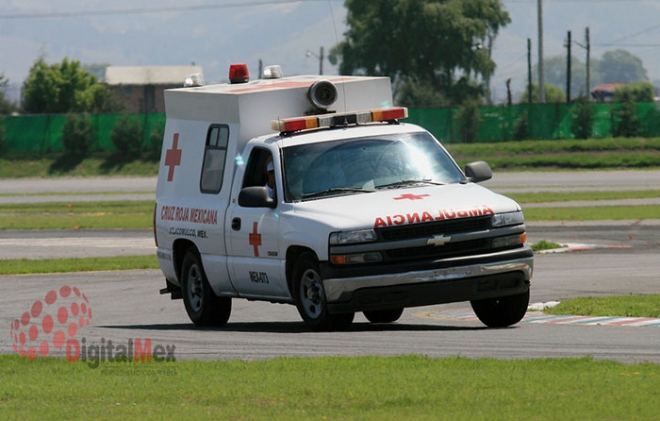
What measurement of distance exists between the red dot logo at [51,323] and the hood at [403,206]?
2823 mm

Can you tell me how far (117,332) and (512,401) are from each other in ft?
21.9

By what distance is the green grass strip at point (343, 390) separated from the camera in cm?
781

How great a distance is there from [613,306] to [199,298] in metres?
4.85

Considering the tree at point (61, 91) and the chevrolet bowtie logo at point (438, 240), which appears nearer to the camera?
the chevrolet bowtie logo at point (438, 240)

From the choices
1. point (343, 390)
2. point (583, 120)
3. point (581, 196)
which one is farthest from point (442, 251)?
point (583, 120)

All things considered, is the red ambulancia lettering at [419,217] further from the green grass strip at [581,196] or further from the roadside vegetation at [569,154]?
the roadside vegetation at [569,154]

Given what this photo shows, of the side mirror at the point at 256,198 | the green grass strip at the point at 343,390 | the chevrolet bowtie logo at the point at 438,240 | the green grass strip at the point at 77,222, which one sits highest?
the side mirror at the point at 256,198

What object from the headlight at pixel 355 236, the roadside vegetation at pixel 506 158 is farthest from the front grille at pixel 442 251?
the roadside vegetation at pixel 506 158

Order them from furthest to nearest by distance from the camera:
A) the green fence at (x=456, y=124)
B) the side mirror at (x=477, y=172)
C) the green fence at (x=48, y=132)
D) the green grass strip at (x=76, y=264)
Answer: the green fence at (x=48, y=132) → the green fence at (x=456, y=124) → the green grass strip at (x=76, y=264) → the side mirror at (x=477, y=172)

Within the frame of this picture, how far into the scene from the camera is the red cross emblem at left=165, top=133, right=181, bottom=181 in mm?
15281

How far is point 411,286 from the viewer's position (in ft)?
39.1

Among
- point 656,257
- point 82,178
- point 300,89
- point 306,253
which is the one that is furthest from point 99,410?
point 82,178

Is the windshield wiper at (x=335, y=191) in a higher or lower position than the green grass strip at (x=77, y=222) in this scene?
higher

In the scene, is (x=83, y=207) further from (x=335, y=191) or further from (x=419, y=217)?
(x=419, y=217)
